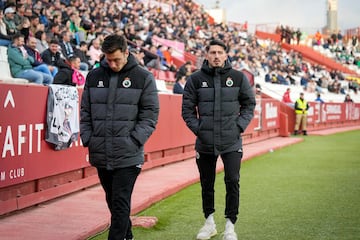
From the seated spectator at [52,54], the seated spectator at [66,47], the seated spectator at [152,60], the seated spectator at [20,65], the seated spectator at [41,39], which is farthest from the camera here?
the seated spectator at [152,60]

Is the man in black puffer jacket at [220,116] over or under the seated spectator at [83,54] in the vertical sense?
under

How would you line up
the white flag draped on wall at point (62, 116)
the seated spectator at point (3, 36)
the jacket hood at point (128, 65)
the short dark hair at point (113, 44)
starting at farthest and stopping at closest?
the seated spectator at point (3, 36), the white flag draped on wall at point (62, 116), the jacket hood at point (128, 65), the short dark hair at point (113, 44)

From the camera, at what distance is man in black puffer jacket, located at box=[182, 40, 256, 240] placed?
6.01m

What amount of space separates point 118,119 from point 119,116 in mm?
26

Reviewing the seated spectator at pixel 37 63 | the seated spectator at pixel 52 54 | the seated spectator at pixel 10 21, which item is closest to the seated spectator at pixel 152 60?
the seated spectator at pixel 10 21

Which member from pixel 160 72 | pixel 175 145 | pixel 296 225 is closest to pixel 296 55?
pixel 160 72

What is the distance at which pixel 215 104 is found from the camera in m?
6.04

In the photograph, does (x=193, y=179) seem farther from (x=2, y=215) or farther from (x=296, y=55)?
(x=296, y=55)

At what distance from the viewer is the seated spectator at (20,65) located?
10859 millimetres

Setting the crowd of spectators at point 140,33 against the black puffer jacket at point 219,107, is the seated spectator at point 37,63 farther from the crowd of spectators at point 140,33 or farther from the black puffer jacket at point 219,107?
the black puffer jacket at point 219,107

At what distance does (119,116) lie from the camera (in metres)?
4.88

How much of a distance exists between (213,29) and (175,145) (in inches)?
1000

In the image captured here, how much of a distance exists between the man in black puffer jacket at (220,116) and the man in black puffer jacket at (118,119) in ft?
3.77

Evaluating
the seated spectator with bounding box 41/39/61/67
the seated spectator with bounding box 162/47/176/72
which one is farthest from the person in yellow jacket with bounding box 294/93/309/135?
the seated spectator with bounding box 41/39/61/67
